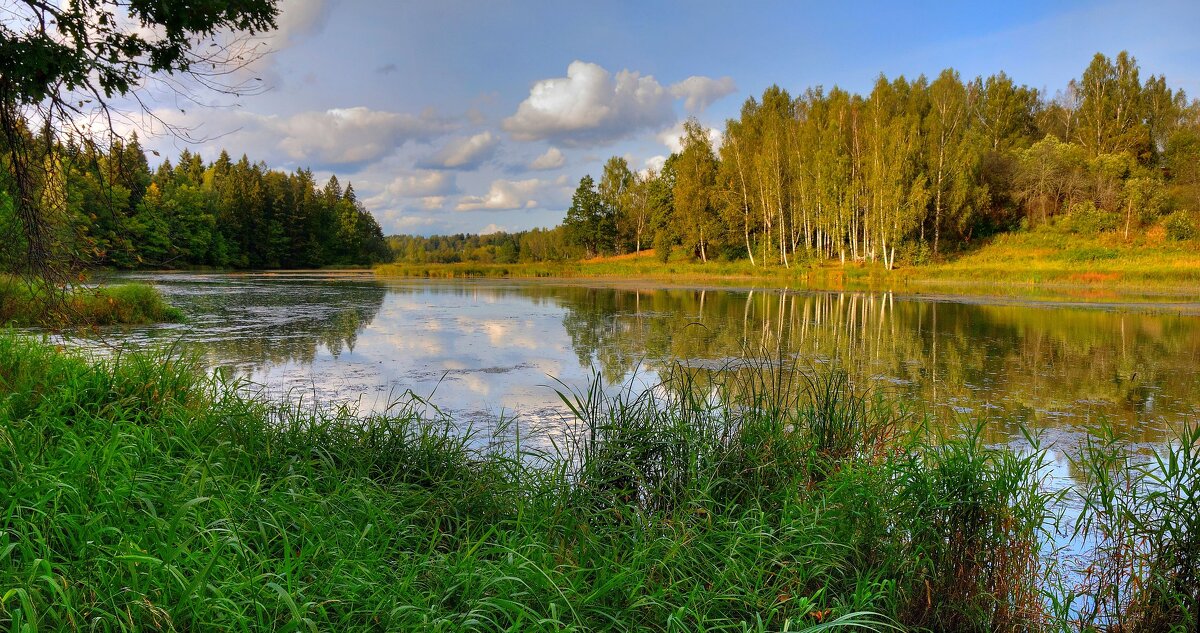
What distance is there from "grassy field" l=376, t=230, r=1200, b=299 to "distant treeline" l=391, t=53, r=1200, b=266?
1143 millimetres

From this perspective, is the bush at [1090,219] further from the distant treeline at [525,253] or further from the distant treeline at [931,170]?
the distant treeline at [525,253]

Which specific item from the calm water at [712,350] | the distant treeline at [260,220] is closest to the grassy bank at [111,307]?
the calm water at [712,350]

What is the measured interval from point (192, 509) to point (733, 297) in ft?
68.1

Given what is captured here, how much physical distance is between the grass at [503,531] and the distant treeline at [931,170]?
30086 mm

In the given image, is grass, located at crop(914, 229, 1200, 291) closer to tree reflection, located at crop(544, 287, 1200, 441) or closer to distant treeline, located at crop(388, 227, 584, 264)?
tree reflection, located at crop(544, 287, 1200, 441)

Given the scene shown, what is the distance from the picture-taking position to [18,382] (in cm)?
455

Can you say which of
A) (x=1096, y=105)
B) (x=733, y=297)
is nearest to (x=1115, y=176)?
(x=1096, y=105)

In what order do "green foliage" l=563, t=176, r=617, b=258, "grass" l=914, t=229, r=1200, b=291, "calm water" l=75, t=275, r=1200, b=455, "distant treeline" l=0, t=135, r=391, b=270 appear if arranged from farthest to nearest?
"green foliage" l=563, t=176, r=617, b=258 → "distant treeline" l=0, t=135, r=391, b=270 → "grass" l=914, t=229, r=1200, b=291 → "calm water" l=75, t=275, r=1200, b=455

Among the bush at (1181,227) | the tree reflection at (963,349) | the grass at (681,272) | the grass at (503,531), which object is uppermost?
the bush at (1181,227)

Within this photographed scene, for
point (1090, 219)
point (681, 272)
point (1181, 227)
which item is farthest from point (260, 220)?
point (1181, 227)

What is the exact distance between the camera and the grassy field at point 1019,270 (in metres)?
24.5

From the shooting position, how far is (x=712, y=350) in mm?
10312

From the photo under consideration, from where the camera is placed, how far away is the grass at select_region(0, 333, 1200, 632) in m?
2.12

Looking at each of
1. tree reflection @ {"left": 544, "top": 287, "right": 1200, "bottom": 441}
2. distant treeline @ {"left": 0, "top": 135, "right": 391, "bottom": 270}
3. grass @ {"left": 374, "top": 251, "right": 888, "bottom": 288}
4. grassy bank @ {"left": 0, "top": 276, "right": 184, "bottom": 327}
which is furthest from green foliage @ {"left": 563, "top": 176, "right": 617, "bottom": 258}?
grassy bank @ {"left": 0, "top": 276, "right": 184, "bottom": 327}
